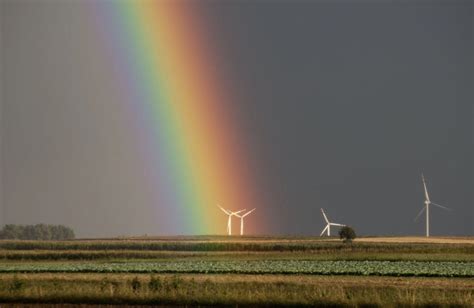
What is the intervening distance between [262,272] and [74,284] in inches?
701

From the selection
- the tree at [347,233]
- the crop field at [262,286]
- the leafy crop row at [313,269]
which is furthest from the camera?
the tree at [347,233]

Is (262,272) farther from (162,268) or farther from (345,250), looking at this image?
(345,250)

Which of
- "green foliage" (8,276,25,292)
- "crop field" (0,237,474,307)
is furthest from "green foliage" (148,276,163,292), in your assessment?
"green foliage" (8,276,25,292)

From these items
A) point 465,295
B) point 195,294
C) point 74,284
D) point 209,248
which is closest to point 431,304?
point 465,295

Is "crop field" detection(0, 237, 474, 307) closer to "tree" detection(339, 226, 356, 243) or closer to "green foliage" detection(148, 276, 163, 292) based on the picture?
"green foliage" detection(148, 276, 163, 292)

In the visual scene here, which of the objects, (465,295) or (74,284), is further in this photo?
(74,284)

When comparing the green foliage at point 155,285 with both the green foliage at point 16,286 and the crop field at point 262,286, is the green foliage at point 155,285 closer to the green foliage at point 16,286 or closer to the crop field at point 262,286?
the crop field at point 262,286

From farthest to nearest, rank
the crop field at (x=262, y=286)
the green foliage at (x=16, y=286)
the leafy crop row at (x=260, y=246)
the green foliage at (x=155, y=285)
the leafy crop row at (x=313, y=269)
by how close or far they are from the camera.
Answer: the leafy crop row at (x=260, y=246) < the leafy crop row at (x=313, y=269) < the green foliage at (x=16, y=286) < the green foliage at (x=155, y=285) < the crop field at (x=262, y=286)

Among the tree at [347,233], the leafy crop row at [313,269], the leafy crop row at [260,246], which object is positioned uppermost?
the tree at [347,233]

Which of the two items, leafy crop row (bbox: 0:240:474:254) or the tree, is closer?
leafy crop row (bbox: 0:240:474:254)

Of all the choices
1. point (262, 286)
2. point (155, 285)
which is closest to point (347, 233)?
point (262, 286)

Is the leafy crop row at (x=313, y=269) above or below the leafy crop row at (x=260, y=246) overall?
below

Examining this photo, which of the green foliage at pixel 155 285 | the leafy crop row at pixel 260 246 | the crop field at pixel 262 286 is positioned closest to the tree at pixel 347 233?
the leafy crop row at pixel 260 246

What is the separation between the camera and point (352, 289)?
43781mm
